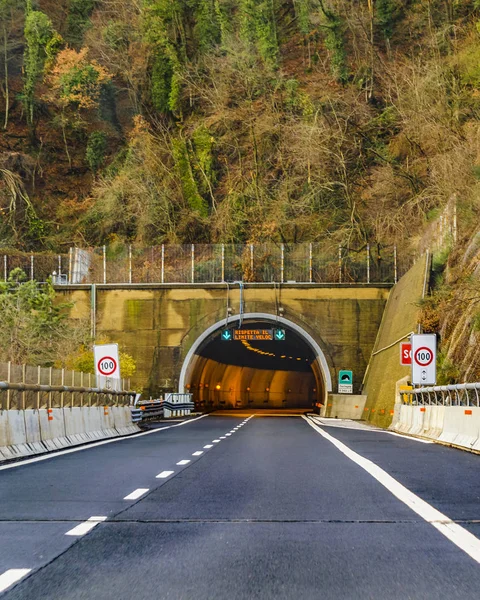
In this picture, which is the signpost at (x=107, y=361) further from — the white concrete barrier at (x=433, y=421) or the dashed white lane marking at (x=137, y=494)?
the dashed white lane marking at (x=137, y=494)

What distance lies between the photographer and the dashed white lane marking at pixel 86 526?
769 cm

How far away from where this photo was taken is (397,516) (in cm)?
862

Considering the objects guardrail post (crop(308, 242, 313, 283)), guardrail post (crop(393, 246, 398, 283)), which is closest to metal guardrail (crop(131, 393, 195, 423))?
guardrail post (crop(308, 242, 313, 283))

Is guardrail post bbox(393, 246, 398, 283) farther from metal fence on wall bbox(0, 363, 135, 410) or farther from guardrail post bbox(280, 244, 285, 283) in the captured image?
metal fence on wall bbox(0, 363, 135, 410)

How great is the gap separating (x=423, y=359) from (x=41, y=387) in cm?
1352

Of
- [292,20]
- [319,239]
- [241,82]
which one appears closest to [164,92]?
[241,82]

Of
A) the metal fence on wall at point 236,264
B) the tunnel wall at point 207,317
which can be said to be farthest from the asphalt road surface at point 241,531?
the metal fence on wall at point 236,264

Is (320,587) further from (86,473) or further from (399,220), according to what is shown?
(399,220)

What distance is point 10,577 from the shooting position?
5.90 metres

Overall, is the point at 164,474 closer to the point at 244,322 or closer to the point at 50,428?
the point at 50,428

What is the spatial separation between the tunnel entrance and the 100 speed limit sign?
2610 centimetres

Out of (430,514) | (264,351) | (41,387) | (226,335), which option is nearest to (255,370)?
(264,351)

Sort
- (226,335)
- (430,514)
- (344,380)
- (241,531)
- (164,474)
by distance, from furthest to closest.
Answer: (226,335) → (344,380) → (164,474) → (430,514) → (241,531)

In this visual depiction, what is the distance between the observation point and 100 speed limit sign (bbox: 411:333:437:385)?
2864 centimetres
